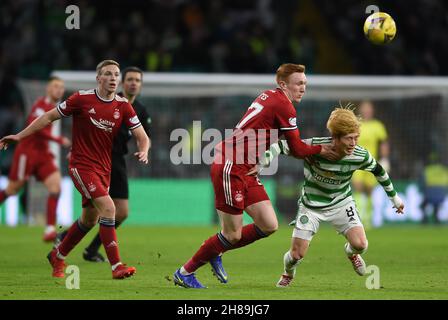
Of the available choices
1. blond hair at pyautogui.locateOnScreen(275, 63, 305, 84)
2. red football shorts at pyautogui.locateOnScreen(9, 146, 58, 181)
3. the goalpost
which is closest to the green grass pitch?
red football shorts at pyautogui.locateOnScreen(9, 146, 58, 181)

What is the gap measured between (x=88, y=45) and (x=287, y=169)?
210 inches

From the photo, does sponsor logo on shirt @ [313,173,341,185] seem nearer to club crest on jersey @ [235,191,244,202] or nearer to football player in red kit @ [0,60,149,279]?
club crest on jersey @ [235,191,244,202]

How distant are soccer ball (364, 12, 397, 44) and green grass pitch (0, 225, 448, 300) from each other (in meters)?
2.14

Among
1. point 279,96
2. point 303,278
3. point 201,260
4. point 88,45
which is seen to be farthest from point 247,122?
point 88,45

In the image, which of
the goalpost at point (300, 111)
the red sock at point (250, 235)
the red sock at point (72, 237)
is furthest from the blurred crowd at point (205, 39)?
the red sock at point (250, 235)

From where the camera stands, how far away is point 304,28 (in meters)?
20.5

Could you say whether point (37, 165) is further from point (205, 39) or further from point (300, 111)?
point (205, 39)

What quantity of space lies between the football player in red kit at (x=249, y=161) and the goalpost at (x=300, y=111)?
9273 mm

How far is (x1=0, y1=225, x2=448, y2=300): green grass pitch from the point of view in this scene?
6.86m

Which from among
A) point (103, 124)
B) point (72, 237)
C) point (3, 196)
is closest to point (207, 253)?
point (103, 124)

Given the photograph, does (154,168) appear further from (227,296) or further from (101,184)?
(227,296)

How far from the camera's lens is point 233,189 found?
718 cm

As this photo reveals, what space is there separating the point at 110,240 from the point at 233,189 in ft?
4.13

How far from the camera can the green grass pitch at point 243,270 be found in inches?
270
